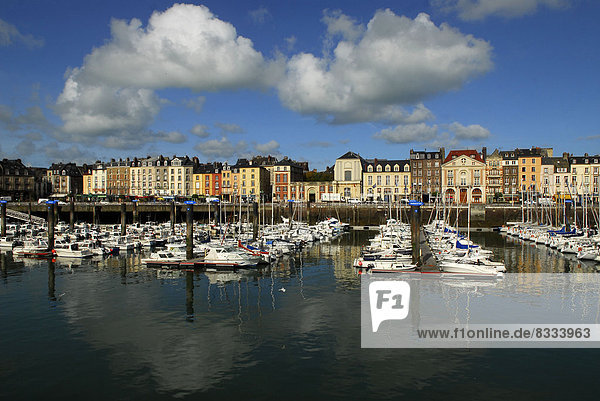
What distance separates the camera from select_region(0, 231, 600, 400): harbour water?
57.3 ft

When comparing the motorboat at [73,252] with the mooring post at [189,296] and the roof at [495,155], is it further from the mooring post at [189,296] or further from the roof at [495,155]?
the roof at [495,155]

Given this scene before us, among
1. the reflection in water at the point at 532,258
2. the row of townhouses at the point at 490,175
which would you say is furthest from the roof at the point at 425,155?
the reflection in water at the point at 532,258

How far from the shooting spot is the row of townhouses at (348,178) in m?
113

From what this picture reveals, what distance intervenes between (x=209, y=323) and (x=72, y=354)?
703 cm

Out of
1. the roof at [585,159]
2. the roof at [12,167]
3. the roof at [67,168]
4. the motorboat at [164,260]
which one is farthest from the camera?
the roof at [67,168]

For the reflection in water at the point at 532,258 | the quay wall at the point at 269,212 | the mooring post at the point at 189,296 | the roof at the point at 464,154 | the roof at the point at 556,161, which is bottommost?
the mooring post at the point at 189,296

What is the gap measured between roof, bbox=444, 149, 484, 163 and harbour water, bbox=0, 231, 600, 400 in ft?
298

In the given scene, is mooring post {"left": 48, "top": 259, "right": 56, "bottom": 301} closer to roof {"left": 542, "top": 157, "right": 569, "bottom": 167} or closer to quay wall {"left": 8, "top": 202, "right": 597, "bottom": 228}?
quay wall {"left": 8, "top": 202, "right": 597, "bottom": 228}

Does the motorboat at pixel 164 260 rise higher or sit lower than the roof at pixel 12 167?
lower

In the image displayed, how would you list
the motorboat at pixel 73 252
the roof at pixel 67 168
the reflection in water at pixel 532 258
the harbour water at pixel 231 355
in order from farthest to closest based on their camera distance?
the roof at pixel 67 168 → the motorboat at pixel 73 252 → the reflection in water at pixel 532 258 → the harbour water at pixel 231 355

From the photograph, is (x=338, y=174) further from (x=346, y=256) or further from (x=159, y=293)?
(x=159, y=293)

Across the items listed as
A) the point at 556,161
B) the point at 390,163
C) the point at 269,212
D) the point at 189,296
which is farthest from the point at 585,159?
the point at 189,296
